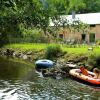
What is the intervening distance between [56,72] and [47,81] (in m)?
4.08

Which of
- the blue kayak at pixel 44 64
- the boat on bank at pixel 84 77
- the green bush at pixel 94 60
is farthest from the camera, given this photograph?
the blue kayak at pixel 44 64

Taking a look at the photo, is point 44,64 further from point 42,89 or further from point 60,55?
point 42,89

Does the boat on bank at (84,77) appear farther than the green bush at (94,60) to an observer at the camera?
No

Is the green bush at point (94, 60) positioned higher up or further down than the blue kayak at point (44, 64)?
higher up

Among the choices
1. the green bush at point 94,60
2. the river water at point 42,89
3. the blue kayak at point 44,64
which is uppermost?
the green bush at point 94,60

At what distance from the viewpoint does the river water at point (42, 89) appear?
2036 centimetres

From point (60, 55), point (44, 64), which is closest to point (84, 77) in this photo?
point (44, 64)

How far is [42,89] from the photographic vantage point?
22891 mm

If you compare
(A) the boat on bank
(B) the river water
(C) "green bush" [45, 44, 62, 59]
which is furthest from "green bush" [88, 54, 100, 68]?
(C) "green bush" [45, 44, 62, 59]

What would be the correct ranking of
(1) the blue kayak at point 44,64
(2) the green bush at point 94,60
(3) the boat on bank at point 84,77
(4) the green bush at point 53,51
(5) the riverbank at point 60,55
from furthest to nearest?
(4) the green bush at point 53,51, (5) the riverbank at point 60,55, (1) the blue kayak at point 44,64, (2) the green bush at point 94,60, (3) the boat on bank at point 84,77

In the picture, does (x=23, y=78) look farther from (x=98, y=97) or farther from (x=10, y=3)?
(x=10, y=3)

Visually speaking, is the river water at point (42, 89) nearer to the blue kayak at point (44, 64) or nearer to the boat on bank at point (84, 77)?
the boat on bank at point (84, 77)

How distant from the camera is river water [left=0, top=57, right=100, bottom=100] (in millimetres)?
20359

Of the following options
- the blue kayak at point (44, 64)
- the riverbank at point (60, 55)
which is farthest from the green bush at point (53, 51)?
the blue kayak at point (44, 64)
